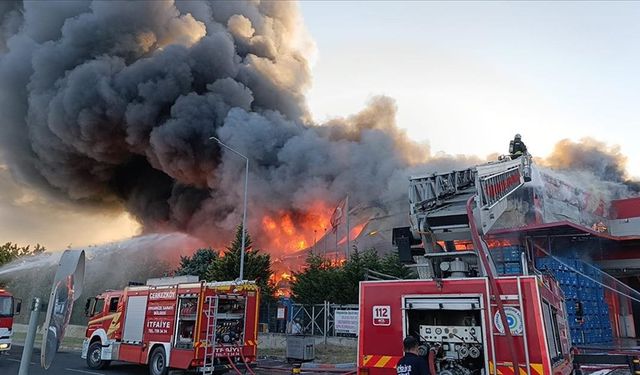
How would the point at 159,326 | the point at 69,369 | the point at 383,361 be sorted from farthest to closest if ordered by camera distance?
the point at 69,369, the point at 159,326, the point at 383,361

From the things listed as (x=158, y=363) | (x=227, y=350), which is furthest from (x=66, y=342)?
(x=227, y=350)

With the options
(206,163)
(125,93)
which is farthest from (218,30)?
(206,163)

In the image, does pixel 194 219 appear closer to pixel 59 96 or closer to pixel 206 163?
pixel 206 163

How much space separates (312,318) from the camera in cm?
1914

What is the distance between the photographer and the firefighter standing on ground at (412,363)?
4.06 metres

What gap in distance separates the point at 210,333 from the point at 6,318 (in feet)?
23.9

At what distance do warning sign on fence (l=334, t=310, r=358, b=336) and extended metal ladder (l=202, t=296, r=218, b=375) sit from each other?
8.01 meters

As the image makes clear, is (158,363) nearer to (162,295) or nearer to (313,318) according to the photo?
(162,295)

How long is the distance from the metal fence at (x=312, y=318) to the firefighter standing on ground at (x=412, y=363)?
1364cm

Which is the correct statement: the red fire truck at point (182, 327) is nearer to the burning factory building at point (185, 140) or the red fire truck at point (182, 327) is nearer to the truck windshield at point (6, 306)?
the truck windshield at point (6, 306)

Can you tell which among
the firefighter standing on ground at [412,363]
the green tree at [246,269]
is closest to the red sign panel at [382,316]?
the firefighter standing on ground at [412,363]

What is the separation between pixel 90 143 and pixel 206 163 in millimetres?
10206

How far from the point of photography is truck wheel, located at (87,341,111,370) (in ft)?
41.8

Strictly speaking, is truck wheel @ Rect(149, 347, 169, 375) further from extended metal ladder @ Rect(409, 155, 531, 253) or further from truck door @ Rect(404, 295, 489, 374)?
extended metal ladder @ Rect(409, 155, 531, 253)
